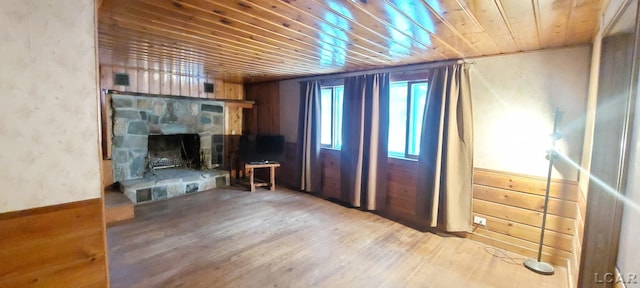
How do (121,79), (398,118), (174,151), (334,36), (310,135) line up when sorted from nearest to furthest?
1. (334,36)
2. (398,118)
3. (121,79)
4. (310,135)
5. (174,151)

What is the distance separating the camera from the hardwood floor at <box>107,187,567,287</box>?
2.41 m

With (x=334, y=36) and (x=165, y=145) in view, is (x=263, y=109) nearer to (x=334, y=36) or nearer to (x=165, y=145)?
(x=165, y=145)

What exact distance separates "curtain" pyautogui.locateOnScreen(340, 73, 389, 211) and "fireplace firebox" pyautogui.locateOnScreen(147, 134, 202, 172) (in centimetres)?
302

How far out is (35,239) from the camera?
1193mm

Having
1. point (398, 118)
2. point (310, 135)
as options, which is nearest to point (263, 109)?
point (310, 135)

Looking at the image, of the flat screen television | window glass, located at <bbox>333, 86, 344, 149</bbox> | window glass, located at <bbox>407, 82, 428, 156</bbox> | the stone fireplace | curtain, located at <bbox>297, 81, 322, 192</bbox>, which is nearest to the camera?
window glass, located at <bbox>407, 82, 428, 156</bbox>

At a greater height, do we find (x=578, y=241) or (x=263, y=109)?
(x=263, y=109)

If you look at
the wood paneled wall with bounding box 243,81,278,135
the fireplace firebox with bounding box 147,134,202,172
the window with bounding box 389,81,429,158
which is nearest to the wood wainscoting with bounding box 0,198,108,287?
the window with bounding box 389,81,429,158

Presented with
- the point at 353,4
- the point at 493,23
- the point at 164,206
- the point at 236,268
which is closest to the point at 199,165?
the point at 164,206

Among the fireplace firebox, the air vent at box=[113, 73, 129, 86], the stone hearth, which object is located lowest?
the stone hearth

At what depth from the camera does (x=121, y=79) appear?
432 centimetres

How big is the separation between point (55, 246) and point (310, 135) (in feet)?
12.5

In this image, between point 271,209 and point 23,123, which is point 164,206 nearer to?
point 271,209

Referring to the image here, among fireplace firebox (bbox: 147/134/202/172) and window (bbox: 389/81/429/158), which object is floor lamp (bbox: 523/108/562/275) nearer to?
window (bbox: 389/81/429/158)
